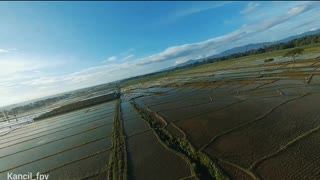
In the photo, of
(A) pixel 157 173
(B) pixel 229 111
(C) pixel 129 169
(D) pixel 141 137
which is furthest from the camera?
(B) pixel 229 111

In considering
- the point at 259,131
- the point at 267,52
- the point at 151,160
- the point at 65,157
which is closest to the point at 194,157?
the point at 151,160

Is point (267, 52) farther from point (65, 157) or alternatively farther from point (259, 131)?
point (65, 157)

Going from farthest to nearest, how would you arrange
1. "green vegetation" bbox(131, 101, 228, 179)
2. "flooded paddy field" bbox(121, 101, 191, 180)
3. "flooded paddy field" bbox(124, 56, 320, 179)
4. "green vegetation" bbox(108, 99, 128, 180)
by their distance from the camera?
"green vegetation" bbox(108, 99, 128, 180) < "flooded paddy field" bbox(121, 101, 191, 180) < "green vegetation" bbox(131, 101, 228, 179) < "flooded paddy field" bbox(124, 56, 320, 179)

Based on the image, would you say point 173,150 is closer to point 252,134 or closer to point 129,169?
point 129,169

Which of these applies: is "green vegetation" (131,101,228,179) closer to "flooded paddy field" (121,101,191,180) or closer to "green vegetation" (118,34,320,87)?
"flooded paddy field" (121,101,191,180)

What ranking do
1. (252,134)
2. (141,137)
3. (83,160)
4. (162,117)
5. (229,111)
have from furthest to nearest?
(162,117) → (229,111) → (141,137) → (83,160) → (252,134)

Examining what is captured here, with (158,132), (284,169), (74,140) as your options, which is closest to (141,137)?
(158,132)

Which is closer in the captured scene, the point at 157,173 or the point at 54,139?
the point at 157,173

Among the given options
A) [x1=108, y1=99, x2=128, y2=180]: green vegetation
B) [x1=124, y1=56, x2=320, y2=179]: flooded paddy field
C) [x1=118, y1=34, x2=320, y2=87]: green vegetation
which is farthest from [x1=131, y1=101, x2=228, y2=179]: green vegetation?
[x1=118, y1=34, x2=320, y2=87]: green vegetation
